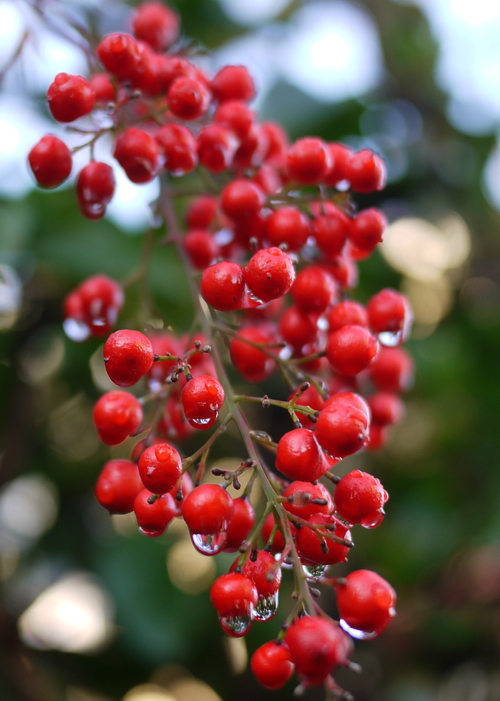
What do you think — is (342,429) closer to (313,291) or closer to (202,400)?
(202,400)

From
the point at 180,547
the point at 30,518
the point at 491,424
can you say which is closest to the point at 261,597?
the point at 180,547

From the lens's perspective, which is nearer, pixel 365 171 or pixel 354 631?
pixel 354 631

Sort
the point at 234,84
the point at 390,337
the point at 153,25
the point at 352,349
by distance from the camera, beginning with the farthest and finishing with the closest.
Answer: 1. the point at 153,25
2. the point at 234,84
3. the point at 390,337
4. the point at 352,349

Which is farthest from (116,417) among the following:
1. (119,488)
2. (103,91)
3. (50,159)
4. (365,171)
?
(103,91)

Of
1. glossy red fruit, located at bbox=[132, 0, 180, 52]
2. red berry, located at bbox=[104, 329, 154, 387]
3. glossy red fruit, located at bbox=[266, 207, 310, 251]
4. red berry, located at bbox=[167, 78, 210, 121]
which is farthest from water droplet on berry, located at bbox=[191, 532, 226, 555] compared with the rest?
glossy red fruit, located at bbox=[132, 0, 180, 52]

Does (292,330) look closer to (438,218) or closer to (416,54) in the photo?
(438,218)

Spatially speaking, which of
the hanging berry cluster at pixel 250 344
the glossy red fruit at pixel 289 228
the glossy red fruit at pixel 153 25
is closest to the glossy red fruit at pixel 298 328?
the hanging berry cluster at pixel 250 344

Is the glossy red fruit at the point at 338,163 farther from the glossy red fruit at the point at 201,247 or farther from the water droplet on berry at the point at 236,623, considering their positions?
the water droplet on berry at the point at 236,623
